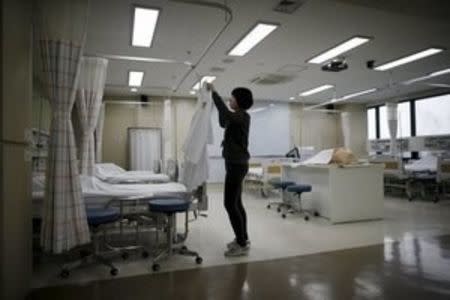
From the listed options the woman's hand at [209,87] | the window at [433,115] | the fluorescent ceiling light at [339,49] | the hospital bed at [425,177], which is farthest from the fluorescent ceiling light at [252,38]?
the window at [433,115]

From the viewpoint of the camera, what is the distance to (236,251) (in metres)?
3.26

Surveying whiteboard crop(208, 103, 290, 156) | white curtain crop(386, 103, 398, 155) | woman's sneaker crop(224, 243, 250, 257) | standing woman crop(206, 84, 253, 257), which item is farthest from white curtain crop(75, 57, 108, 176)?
white curtain crop(386, 103, 398, 155)

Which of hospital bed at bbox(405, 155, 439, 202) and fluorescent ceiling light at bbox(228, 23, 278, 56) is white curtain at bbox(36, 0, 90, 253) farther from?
hospital bed at bbox(405, 155, 439, 202)

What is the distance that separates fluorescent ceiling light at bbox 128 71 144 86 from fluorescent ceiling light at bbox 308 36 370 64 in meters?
3.85

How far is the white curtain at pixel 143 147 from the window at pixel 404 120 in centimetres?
795

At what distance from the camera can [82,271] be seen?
9.39 feet

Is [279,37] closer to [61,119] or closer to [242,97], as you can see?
[242,97]

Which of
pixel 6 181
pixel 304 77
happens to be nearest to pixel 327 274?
pixel 6 181

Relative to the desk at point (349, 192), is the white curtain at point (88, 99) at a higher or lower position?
higher

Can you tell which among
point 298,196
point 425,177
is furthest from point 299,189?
point 425,177

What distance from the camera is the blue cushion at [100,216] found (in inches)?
107

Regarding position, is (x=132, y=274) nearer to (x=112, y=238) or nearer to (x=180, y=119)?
(x=112, y=238)

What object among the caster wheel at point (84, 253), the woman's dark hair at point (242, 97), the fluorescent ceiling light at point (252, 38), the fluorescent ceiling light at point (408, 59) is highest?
the fluorescent ceiling light at point (252, 38)

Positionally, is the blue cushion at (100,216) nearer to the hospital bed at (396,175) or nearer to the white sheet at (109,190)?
the white sheet at (109,190)
